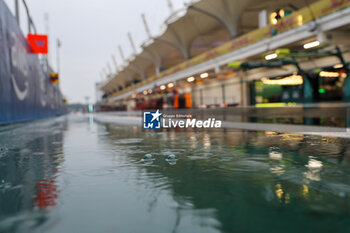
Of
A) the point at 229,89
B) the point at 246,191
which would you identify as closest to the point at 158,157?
the point at 246,191

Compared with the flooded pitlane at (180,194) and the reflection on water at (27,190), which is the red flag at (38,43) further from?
the flooded pitlane at (180,194)

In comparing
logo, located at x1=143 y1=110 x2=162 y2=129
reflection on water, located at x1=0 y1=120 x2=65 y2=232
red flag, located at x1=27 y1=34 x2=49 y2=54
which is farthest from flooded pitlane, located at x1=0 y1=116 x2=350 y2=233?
red flag, located at x1=27 y1=34 x2=49 y2=54

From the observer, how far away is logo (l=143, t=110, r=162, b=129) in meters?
11.1

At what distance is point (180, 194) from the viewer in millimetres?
2986

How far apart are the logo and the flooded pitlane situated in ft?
19.0

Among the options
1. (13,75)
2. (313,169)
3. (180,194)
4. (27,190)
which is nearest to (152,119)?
(13,75)

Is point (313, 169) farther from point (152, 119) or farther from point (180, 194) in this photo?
point (152, 119)

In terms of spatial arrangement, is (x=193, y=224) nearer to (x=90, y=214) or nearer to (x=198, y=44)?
(x=90, y=214)

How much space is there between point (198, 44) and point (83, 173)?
50.2 metres

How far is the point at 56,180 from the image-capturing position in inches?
149

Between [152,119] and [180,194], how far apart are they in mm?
9040

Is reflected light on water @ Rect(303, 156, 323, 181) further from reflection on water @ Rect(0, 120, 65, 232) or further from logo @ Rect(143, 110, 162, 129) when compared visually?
logo @ Rect(143, 110, 162, 129)

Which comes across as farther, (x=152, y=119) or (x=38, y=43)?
(x=38, y=43)

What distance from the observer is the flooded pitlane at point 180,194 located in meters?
2.23
